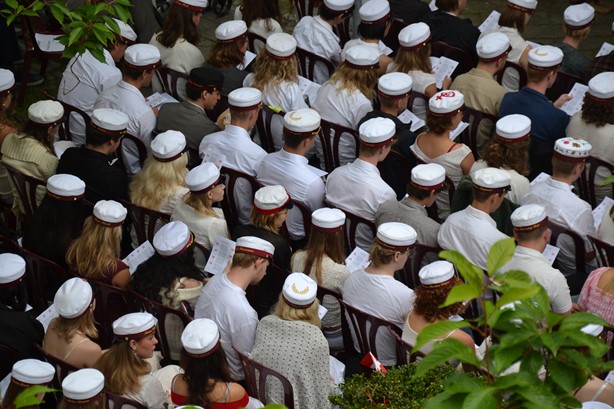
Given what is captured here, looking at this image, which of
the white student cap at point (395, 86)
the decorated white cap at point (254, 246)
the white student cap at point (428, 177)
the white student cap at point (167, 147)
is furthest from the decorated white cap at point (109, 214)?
the white student cap at point (395, 86)

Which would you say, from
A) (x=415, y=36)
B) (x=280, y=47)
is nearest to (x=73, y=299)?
(x=280, y=47)

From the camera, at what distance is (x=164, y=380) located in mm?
6797

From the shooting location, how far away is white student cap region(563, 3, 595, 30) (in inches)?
399

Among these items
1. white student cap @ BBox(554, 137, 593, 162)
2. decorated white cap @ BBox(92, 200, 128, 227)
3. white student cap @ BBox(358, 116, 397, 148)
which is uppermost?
white student cap @ BBox(554, 137, 593, 162)

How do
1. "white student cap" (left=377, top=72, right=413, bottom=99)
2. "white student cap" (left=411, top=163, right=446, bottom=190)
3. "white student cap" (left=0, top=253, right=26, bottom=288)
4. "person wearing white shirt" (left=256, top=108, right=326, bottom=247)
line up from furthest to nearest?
"white student cap" (left=377, top=72, right=413, bottom=99) < "person wearing white shirt" (left=256, top=108, right=326, bottom=247) < "white student cap" (left=411, top=163, right=446, bottom=190) < "white student cap" (left=0, top=253, right=26, bottom=288)

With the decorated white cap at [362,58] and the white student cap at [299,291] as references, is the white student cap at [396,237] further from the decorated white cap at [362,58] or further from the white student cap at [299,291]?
the decorated white cap at [362,58]

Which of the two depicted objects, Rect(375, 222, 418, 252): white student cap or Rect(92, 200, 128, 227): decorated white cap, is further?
Rect(92, 200, 128, 227): decorated white cap

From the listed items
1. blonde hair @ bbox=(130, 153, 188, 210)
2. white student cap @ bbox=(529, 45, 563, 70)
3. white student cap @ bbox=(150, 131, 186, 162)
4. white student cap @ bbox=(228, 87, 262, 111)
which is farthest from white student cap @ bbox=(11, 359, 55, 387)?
white student cap @ bbox=(529, 45, 563, 70)

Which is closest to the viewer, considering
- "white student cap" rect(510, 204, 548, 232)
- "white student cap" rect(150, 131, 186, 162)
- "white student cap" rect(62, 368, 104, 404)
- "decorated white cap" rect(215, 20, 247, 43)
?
"white student cap" rect(62, 368, 104, 404)

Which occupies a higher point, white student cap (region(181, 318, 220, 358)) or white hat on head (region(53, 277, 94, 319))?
white student cap (region(181, 318, 220, 358))

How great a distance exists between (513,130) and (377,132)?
3.36ft

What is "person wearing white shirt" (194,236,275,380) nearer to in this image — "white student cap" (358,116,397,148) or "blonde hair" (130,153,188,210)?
"blonde hair" (130,153,188,210)

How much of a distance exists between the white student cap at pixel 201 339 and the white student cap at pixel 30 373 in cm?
81

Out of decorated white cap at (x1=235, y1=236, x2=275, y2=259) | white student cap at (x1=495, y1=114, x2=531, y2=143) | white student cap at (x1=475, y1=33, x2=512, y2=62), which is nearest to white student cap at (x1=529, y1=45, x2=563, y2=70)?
white student cap at (x1=475, y1=33, x2=512, y2=62)
